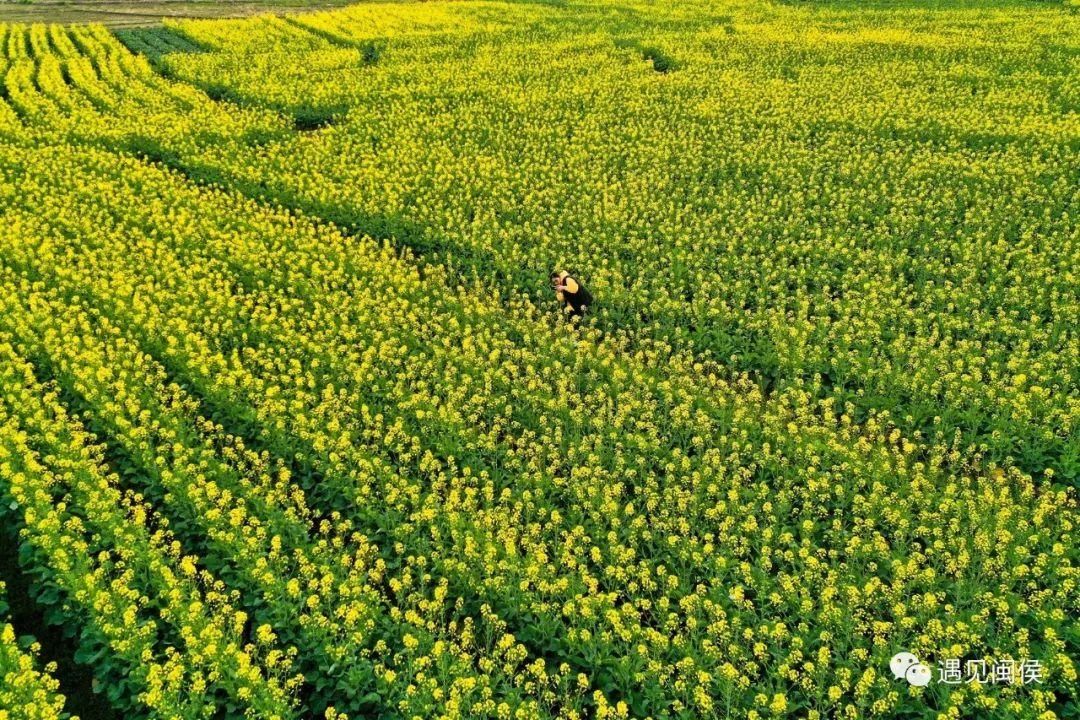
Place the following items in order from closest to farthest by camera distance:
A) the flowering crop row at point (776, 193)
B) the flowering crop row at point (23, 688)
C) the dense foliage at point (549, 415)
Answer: the flowering crop row at point (23, 688) < the dense foliage at point (549, 415) < the flowering crop row at point (776, 193)

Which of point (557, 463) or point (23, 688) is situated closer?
point (23, 688)

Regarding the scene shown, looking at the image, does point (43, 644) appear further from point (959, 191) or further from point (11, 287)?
point (959, 191)

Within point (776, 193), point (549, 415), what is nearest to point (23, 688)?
point (549, 415)

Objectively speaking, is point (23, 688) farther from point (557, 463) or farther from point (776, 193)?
point (776, 193)

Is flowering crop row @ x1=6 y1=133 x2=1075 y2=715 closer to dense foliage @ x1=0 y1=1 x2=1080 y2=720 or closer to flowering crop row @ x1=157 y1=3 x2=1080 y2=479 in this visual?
dense foliage @ x1=0 y1=1 x2=1080 y2=720

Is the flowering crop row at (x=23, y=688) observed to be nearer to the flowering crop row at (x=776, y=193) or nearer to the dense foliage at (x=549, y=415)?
the dense foliage at (x=549, y=415)

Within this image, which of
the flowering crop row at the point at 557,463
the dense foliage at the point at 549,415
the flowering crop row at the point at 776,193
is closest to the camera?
the dense foliage at the point at 549,415

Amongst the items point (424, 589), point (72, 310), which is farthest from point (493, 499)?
point (72, 310)

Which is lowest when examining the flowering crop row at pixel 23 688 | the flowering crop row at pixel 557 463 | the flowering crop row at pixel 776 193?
the flowering crop row at pixel 23 688

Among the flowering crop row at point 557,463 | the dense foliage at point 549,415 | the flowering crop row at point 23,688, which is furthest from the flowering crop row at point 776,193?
the flowering crop row at point 23,688
